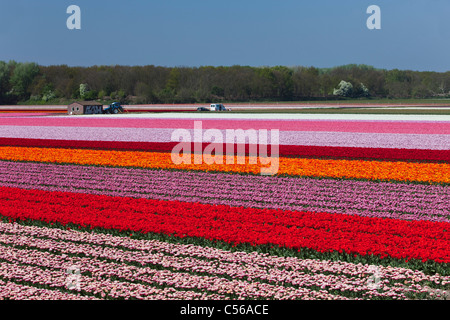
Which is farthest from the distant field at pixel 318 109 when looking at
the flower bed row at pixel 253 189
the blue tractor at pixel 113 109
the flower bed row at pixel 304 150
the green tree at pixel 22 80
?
the flower bed row at pixel 253 189

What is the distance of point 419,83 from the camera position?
13688 cm

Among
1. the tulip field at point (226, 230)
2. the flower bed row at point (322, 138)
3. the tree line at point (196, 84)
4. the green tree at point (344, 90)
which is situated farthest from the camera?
the green tree at point (344, 90)

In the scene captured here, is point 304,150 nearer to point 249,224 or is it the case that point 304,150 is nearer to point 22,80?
point 249,224

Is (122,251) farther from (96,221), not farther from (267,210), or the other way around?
(267,210)

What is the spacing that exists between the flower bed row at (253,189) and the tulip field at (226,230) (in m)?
0.05

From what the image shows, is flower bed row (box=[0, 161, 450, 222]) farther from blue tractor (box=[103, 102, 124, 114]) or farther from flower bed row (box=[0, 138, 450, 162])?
blue tractor (box=[103, 102, 124, 114])

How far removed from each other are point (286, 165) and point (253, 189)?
4.32 m

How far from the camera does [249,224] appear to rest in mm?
12469

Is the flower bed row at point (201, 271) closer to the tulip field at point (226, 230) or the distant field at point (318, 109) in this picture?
the tulip field at point (226, 230)

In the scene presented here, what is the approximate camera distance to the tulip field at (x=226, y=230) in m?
9.19
